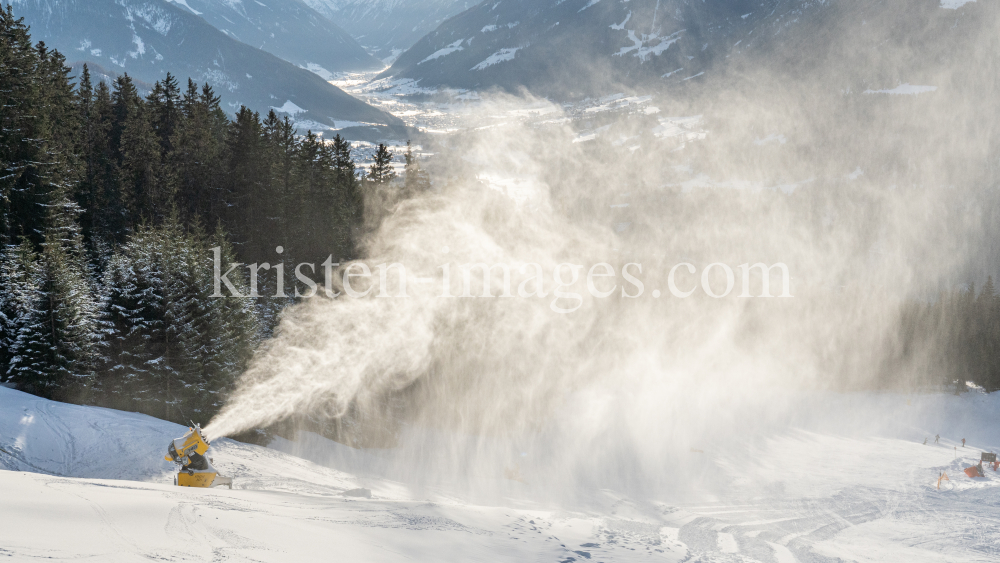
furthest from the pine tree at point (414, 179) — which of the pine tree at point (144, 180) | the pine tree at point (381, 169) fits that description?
the pine tree at point (144, 180)

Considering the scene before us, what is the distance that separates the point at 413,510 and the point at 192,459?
4932mm

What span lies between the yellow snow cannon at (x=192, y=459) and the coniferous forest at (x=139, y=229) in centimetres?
1021

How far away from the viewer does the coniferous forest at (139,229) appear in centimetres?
2034

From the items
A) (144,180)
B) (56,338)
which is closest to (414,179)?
(144,180)

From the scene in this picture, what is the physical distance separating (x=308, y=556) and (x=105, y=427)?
1085 cm

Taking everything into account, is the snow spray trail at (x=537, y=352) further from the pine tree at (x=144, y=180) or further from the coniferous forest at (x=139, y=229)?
the pine tree at (x=144, y=180)

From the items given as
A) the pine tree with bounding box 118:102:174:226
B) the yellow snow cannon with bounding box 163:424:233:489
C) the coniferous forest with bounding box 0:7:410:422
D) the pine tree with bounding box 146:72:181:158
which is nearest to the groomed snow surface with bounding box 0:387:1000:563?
the yellow snow cannon with bounding box 163:424:233:489

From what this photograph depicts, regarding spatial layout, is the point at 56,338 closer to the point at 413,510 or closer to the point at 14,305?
the point at 14,305

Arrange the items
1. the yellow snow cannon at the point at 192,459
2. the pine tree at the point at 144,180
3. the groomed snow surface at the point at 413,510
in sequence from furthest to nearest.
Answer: the pine tree at the point at 144,180 < the yellow snow cannon at the point at 192,459 < the groomed snow surface at the point at 413,510

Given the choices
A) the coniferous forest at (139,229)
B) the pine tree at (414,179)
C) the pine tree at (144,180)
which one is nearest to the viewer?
the coniferous forest at (139,229)

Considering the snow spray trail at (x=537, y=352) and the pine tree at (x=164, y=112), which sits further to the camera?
the pine tree at (x=164, y=112)

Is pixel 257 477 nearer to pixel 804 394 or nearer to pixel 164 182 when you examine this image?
pixel 164 182

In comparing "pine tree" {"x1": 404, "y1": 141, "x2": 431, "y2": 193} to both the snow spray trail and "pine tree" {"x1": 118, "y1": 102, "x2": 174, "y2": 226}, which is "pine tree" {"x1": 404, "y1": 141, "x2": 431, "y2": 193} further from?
"pine tree" {"x1": 118, "y1": 102, "x2": 174, "y2": 226}

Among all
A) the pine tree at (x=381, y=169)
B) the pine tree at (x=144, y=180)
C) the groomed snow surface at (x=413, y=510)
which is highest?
the pine tree at (x=381, y=169)
